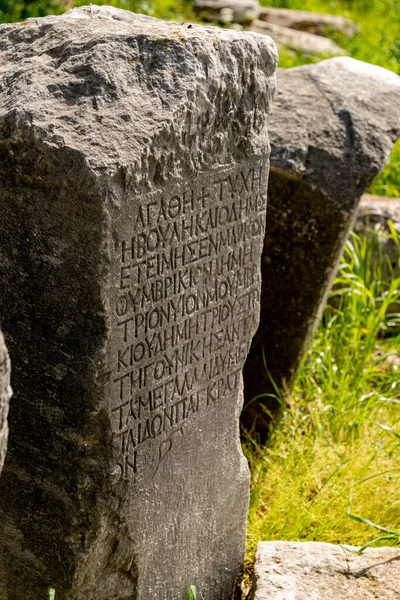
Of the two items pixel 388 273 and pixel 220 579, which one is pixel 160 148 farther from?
pixel 388 273

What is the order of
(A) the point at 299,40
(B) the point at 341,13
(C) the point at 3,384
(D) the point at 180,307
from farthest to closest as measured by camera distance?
1. (B) the point at 341,13
2. (A) the point at 299,40
3. (D) the point at 180,307
4. (C) the point at 3,384

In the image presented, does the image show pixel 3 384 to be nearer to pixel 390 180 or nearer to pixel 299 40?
pixel 390 180

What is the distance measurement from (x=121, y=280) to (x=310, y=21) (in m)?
8.02

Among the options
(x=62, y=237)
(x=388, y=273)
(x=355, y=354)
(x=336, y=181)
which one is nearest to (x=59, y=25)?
(x=62, y=237)

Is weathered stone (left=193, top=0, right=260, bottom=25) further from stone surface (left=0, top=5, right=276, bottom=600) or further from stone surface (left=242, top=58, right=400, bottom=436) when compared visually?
stone surface (left=0, top=5, right=276, bottom=600)

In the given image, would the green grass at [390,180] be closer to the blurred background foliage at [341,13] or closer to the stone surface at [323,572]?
the blurred background foliage at [341,13]

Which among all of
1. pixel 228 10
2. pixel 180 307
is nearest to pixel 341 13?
pixel 228 10

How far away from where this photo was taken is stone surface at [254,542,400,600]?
7.45 ft

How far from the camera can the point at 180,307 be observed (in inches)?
77.9

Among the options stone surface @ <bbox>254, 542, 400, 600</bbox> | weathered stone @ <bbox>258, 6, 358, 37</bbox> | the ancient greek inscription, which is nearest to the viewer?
the ancient greek inscription

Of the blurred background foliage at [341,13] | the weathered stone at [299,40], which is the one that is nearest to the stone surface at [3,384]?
the blurred background foliage at [341,13]

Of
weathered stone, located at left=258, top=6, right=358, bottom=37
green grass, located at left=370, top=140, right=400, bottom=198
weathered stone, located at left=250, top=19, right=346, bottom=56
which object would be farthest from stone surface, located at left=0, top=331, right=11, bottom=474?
weathered stone, located at left=258, top=6, right=358, bottom=37

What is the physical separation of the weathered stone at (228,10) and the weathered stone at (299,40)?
0.11m

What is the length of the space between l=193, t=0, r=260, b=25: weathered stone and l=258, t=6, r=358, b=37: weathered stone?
474 mm
